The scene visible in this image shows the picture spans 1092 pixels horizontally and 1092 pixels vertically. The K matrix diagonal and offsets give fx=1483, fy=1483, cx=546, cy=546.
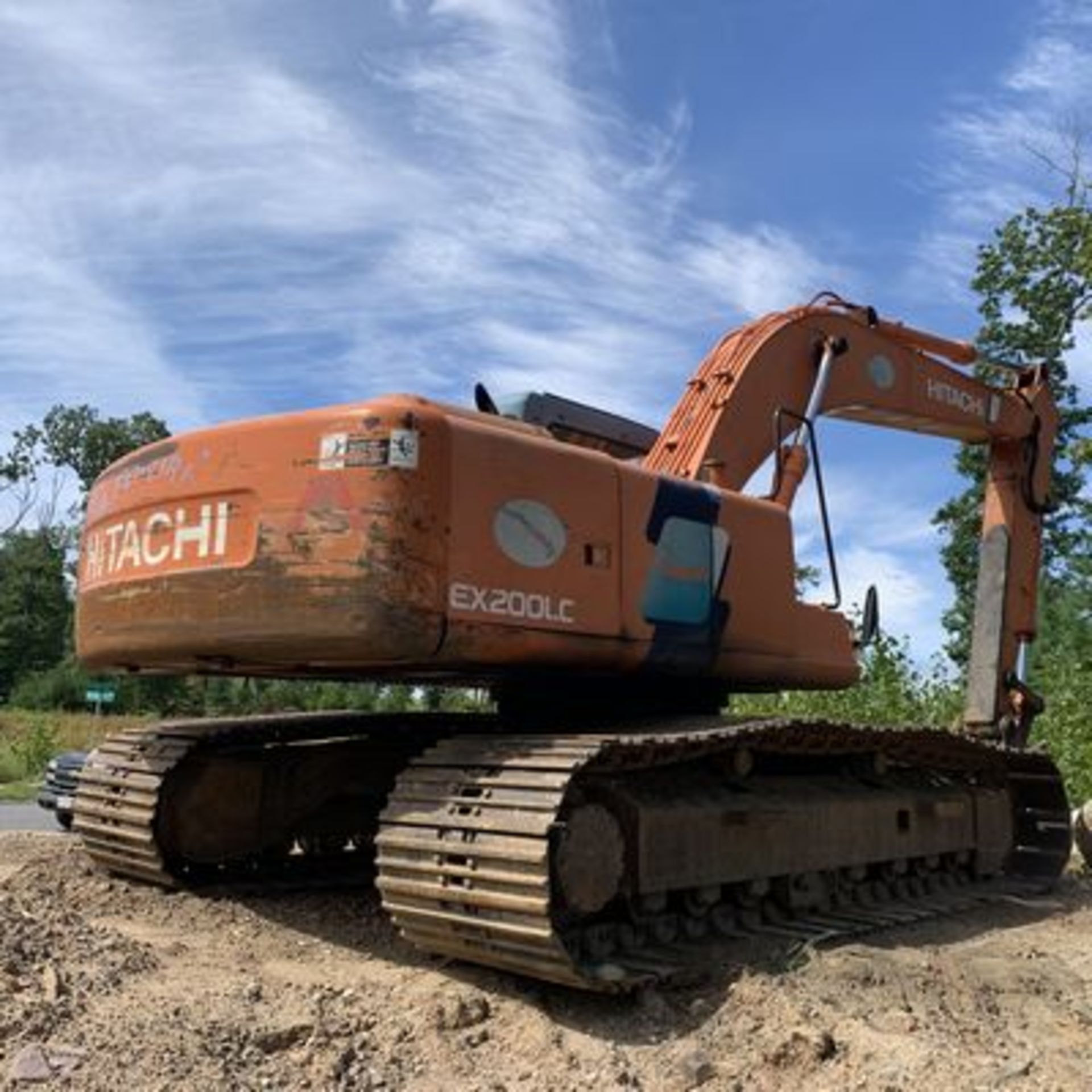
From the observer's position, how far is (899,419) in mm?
10266

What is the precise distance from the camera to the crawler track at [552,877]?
5465 mm

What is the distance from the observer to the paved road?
564 inches

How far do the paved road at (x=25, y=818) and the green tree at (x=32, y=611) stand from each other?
48394 millimetres

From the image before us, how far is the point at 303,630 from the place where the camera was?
6.12m

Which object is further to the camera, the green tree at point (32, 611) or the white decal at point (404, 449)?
the green tree at point (32, 611)

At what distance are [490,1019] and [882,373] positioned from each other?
579cm

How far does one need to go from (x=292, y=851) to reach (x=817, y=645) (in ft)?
11.5

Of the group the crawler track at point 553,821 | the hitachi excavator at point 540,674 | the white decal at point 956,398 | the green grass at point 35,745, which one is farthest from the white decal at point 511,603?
the green grass at point 35,745

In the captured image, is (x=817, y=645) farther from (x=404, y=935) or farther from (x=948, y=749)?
(x=404, y=935)

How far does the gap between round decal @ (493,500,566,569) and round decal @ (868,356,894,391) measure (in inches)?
158

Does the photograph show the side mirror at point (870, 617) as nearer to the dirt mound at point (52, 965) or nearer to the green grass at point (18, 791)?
the dirt mound at point (52, 965)

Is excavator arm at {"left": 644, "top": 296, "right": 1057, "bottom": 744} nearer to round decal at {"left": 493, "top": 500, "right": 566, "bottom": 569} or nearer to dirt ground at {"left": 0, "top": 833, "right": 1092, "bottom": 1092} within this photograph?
round decal at {"left": 493, "top": 500, "right": 566, "bottom": 569}

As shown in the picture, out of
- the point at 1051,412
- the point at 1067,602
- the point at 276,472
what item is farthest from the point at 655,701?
the point at 1067,602

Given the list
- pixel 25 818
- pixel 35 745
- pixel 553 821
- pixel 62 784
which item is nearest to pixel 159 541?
pixel 553 821
